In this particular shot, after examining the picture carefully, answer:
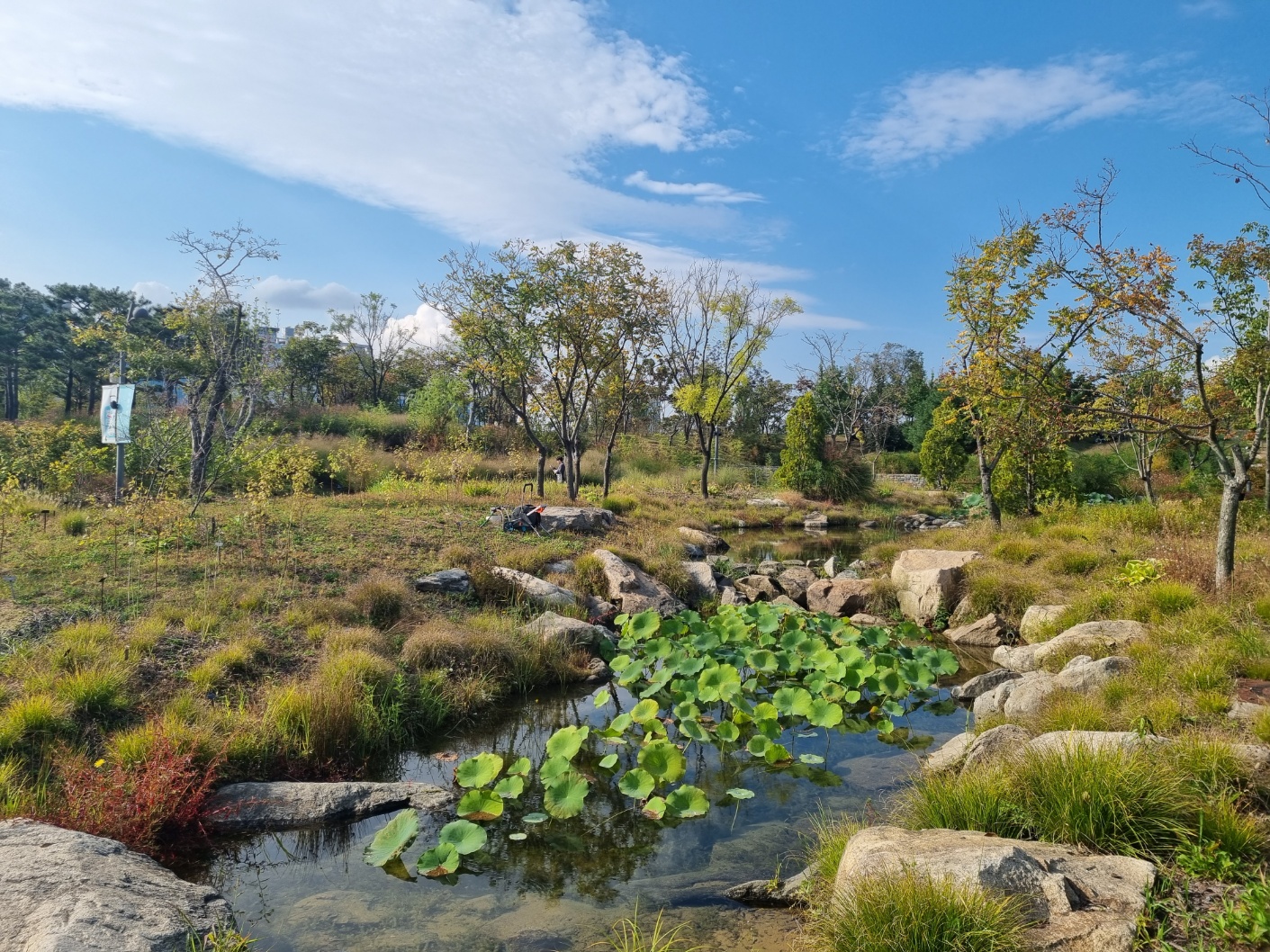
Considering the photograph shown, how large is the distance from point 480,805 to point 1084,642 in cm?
606

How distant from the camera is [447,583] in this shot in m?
9.30

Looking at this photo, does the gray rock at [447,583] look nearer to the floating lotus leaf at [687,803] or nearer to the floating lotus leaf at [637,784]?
the floating lotus leaf at [637,784]

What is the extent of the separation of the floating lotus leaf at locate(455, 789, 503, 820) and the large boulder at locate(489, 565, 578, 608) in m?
4.42

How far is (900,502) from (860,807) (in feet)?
74.1

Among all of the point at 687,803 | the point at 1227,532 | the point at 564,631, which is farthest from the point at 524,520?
the point at 1227,532

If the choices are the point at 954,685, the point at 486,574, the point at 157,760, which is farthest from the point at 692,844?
the point at 486,574

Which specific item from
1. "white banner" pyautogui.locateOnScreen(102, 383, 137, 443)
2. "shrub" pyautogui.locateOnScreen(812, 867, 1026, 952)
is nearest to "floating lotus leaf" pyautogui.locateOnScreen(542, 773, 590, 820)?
"shrub" pyautogui.locateOnScreen(812, 867, 1026, 952)

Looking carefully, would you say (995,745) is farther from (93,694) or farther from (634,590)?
(93,694)

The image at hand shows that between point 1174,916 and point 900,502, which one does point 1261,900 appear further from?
point 900,502

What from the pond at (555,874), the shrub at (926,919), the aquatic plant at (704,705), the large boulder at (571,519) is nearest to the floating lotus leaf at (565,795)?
the aquatic plant at (704,705)

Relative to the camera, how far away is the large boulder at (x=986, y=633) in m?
9.46

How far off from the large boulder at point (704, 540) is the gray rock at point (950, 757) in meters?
9.97

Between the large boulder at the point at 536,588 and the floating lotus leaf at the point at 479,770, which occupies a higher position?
the large boulder at the point at 536,588

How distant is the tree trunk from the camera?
22.7 feet
